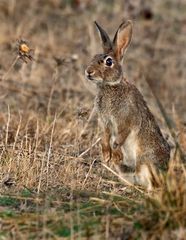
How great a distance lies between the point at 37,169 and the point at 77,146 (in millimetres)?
1411

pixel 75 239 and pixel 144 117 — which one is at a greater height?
pixel 144 117

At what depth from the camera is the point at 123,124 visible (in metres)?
7.40

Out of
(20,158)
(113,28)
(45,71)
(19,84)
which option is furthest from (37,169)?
(113,28)

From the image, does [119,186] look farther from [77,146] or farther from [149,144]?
[77,146]

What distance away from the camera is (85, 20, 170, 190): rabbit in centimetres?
737

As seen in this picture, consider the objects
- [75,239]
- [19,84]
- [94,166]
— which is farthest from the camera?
[19,84]

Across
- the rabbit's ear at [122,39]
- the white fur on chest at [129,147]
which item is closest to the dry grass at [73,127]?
the white fur on chest at [129,147]

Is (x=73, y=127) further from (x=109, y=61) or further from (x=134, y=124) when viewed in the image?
(x=134, y=124)

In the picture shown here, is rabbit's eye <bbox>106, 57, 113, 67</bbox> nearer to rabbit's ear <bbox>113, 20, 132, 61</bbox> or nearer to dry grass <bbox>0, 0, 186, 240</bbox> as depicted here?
rabbit's ear <bbox>113, 20, 132, 61</bbox>

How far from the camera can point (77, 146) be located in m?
8.54

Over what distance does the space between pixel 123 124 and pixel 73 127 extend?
1.78 m

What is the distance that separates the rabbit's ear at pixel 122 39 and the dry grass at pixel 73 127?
620 millimetres

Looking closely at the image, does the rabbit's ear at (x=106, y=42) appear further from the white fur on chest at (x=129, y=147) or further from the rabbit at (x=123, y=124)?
the white fur on chest at (x=129, y=147)

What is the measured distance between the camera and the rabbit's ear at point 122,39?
777cm
